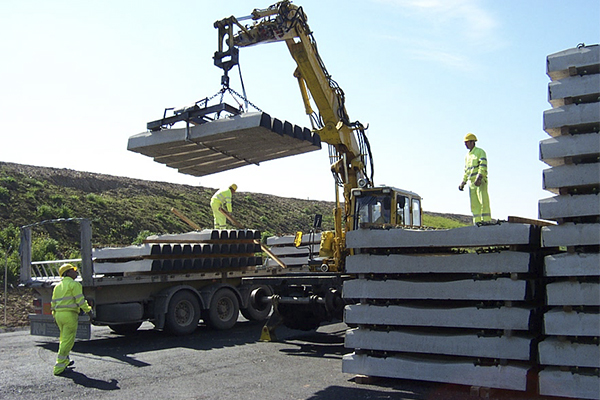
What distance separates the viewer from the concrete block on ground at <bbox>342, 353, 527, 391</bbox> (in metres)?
6.20

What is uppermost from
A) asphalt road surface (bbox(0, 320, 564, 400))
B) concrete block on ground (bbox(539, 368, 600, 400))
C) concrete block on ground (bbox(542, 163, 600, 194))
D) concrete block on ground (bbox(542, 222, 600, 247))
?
concrete block on ground (bbox(542, 163, 600, 194))

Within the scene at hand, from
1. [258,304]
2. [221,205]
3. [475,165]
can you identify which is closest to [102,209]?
[221,205]

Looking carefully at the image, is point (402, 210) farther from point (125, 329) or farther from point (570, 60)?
point (125, 329)

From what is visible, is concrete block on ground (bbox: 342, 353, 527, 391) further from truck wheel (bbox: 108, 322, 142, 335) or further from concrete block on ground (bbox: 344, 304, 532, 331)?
truck wheel (bbox: 108, 322, 142, 335)

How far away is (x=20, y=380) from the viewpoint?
7.86 m

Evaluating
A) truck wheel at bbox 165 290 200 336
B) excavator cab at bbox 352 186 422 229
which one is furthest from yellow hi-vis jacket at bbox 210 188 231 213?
excavator cab at bbox 352 186 422 229

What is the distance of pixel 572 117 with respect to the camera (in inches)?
238

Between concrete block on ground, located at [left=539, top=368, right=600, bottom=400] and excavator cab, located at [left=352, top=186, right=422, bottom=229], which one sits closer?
concrete block on ground, located at [left=539, top=368, right=600, bottom=400]

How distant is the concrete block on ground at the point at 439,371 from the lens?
6195 millimetres

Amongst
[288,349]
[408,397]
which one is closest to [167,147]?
[288,349]

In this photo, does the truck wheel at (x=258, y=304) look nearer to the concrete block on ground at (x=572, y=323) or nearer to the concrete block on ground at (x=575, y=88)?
the concrete block on ground at (x=572, y=323)

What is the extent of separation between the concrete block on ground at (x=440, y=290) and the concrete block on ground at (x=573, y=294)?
0.98 ft

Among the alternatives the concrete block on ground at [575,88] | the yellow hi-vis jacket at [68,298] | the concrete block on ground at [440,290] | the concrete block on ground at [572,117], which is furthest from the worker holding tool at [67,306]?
the concrete block on ground at [575,88]

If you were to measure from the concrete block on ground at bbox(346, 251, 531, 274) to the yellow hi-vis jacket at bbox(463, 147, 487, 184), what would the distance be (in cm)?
309
